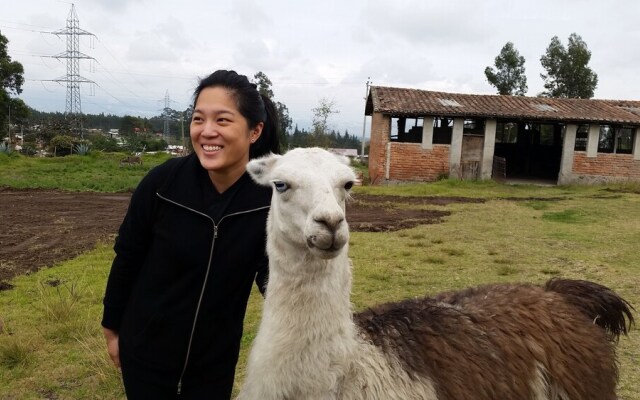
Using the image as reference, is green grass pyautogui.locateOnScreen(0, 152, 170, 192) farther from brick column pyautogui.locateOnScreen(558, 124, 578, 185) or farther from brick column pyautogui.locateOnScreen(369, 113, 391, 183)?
brick column pyautogui.locateOnScreen(558, 124, 578, 185)

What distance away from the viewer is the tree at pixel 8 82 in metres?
38.1

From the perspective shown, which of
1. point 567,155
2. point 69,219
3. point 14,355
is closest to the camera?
point 14,355

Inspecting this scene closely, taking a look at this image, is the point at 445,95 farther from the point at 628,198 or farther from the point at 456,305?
the point at 456,305

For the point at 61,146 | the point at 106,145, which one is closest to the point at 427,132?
the point at 61,146

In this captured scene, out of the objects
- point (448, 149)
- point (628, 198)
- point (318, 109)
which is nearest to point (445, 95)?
point (448, 149)

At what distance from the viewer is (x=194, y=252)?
7.04 feet

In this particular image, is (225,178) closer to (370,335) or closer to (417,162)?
(370,335)

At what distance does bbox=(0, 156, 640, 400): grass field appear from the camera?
4.02m

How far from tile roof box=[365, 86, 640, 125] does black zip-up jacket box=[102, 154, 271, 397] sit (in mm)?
19413

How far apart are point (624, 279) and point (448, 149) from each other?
15.6 m

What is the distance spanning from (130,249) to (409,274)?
5073 mm

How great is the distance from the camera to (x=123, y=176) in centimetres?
2108

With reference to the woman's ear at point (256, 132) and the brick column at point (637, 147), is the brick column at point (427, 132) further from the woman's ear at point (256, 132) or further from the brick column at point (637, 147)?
the woman's ear at point (256, 132)

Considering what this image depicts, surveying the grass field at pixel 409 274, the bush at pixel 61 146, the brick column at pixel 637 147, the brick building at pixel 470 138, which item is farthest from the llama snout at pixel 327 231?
the bush at pixel 61 146
